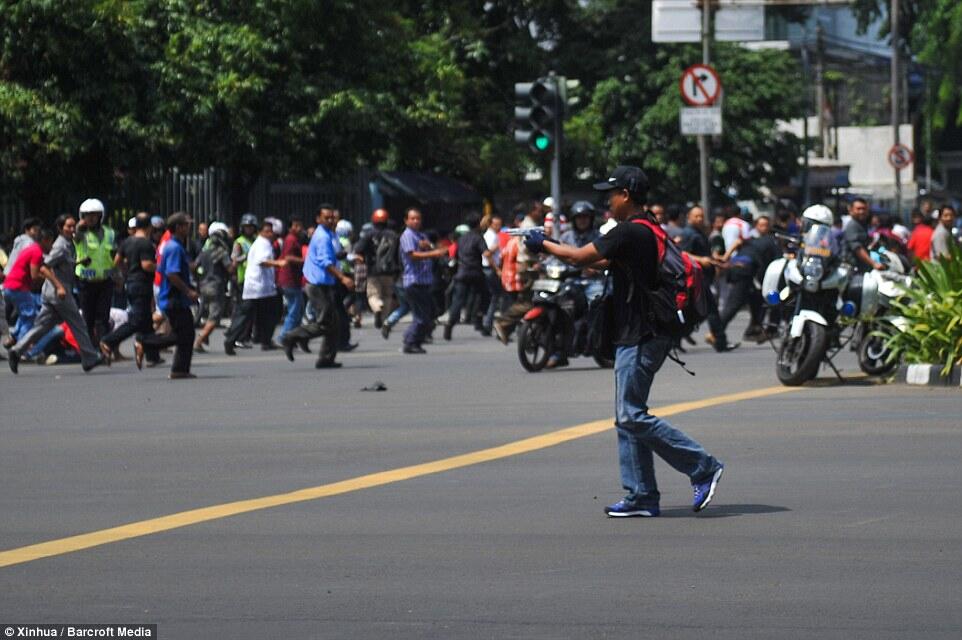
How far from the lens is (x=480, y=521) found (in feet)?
30.8

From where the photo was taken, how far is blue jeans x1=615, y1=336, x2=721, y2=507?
9.50m

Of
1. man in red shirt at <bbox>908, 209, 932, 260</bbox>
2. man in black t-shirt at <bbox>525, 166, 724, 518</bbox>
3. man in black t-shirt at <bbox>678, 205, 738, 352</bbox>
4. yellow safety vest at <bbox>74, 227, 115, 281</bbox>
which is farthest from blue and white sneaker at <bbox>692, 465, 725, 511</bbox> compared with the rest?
man in red shirt at <bbox>908, 209, 932, 260</bbox>

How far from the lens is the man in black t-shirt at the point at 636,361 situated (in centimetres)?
947

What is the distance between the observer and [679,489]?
1064cm

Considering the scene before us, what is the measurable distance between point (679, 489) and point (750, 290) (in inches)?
557

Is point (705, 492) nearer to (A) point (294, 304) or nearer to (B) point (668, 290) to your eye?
(B) point (668, 290)

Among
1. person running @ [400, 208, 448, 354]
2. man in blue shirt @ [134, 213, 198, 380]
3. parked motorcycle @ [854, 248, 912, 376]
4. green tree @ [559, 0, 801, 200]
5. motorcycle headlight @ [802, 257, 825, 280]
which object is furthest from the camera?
green tree @ [559, 0, 801, 200]

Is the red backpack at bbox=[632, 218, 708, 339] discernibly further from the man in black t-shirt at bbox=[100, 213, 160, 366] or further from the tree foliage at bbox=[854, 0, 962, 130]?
the tree foliage at bbox=[854, 0, 962, 130]

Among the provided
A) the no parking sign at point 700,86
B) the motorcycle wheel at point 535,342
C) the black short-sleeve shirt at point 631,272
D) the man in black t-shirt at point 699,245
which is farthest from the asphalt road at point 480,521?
the no parking sign at point 700,86

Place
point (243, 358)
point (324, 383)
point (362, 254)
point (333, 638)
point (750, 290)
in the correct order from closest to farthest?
point (333, 638)
point (324, 383)
point (243, 358)
point (750, 290)
point (362, 254)

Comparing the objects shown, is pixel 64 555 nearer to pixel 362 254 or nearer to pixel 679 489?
pixel 679 489

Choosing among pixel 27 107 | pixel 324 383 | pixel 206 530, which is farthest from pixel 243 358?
pixel 206 530

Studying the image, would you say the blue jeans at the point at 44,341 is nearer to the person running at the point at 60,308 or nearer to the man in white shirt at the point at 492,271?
the person running at the point at 60,308

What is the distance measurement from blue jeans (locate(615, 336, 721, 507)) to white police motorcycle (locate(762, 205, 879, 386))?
7498 mm
